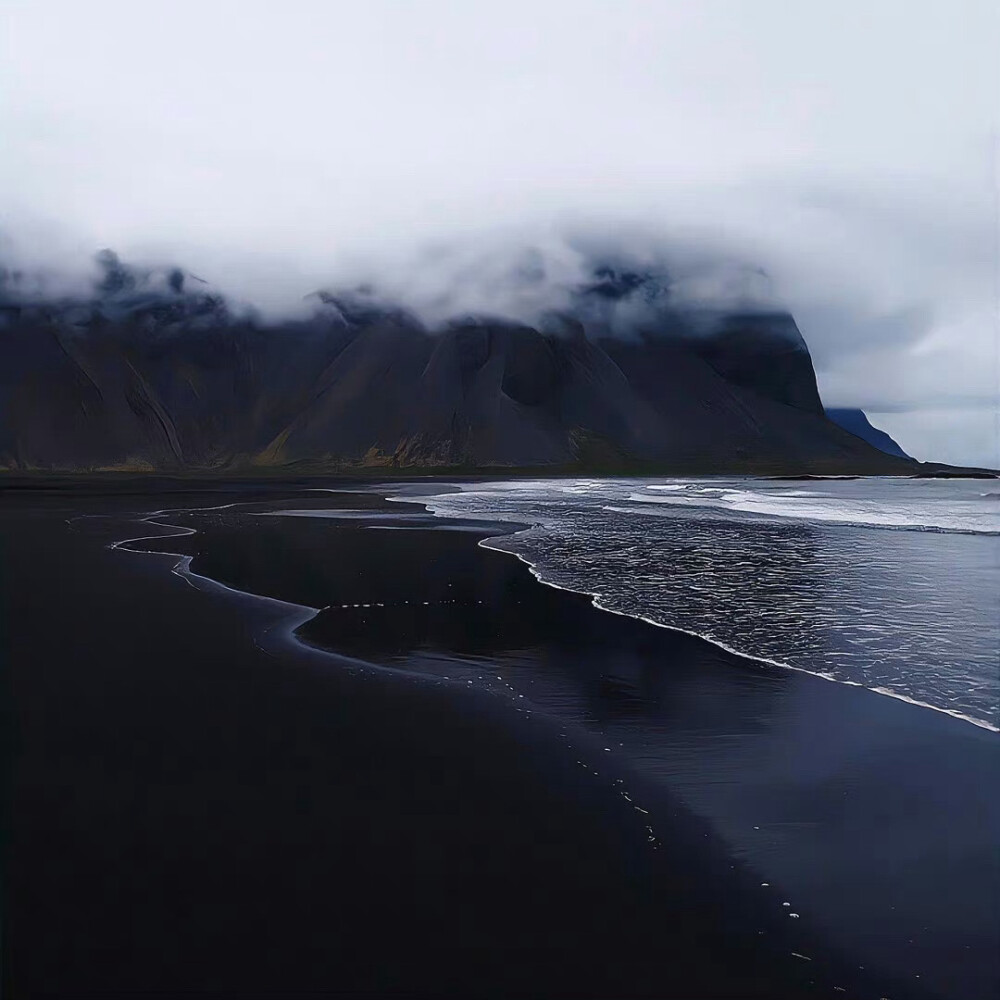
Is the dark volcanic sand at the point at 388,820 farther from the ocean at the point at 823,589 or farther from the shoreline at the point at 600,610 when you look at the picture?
the ocean at the point at 823,589

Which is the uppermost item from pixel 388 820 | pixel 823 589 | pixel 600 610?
pixel 823 589

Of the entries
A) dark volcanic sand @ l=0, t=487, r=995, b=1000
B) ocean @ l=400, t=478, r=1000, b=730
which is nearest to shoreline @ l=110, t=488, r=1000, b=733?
ocean @ l=400, t=478, r=1000, b=730

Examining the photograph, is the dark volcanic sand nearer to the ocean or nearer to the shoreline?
the shoreline

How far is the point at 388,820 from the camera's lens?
7582mm

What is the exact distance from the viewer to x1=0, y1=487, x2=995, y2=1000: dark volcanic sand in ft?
18.3

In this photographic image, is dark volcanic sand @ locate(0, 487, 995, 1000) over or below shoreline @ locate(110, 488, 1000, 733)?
below

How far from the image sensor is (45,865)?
6852 millimetres

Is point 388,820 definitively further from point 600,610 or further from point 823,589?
point 823,589

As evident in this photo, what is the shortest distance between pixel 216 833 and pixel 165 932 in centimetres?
144

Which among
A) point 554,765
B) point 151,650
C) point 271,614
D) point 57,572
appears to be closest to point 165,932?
point 554,765

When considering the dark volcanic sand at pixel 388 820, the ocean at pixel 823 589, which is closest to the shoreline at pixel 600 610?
the ocean at pixel 823 589

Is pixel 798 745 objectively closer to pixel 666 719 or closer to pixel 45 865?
pixel 666 719

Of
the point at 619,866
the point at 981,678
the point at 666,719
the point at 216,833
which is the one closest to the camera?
the point at 619,866

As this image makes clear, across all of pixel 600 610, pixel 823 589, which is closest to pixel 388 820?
pixel 600 610
